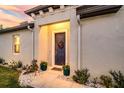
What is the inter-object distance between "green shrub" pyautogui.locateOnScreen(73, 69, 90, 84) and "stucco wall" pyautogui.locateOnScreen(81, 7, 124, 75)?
8.7 inches

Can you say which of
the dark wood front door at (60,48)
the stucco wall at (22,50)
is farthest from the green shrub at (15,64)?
the dark wood front door at (60,48)

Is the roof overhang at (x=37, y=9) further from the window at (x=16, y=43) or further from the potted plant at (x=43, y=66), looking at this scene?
the potted plant at (x=43, y=66)

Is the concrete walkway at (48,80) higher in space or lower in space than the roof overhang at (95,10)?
lower

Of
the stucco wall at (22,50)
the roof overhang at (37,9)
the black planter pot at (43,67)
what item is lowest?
the black planter pot at (43,67)

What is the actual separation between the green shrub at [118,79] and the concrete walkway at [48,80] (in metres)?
1.09

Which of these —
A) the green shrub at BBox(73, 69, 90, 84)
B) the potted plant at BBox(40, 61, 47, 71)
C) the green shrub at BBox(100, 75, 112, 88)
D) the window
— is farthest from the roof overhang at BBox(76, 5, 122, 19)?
the window

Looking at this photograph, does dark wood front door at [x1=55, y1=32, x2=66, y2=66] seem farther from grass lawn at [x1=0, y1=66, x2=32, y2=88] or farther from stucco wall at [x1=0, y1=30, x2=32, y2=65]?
grass lawn at [x1=0, y1=66, x2=32, y2=88]

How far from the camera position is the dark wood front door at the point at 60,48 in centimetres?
833

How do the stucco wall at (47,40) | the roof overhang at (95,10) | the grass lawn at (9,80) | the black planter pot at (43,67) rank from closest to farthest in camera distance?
the roof overhang at (95,10)
the grass lawn at (9,80)
the black planter pot at (43,67)
the stucco wall at (47,40)

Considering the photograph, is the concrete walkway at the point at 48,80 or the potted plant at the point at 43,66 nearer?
the concrete walkway at the point at 48,80

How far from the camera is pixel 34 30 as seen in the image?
8.60 metres
